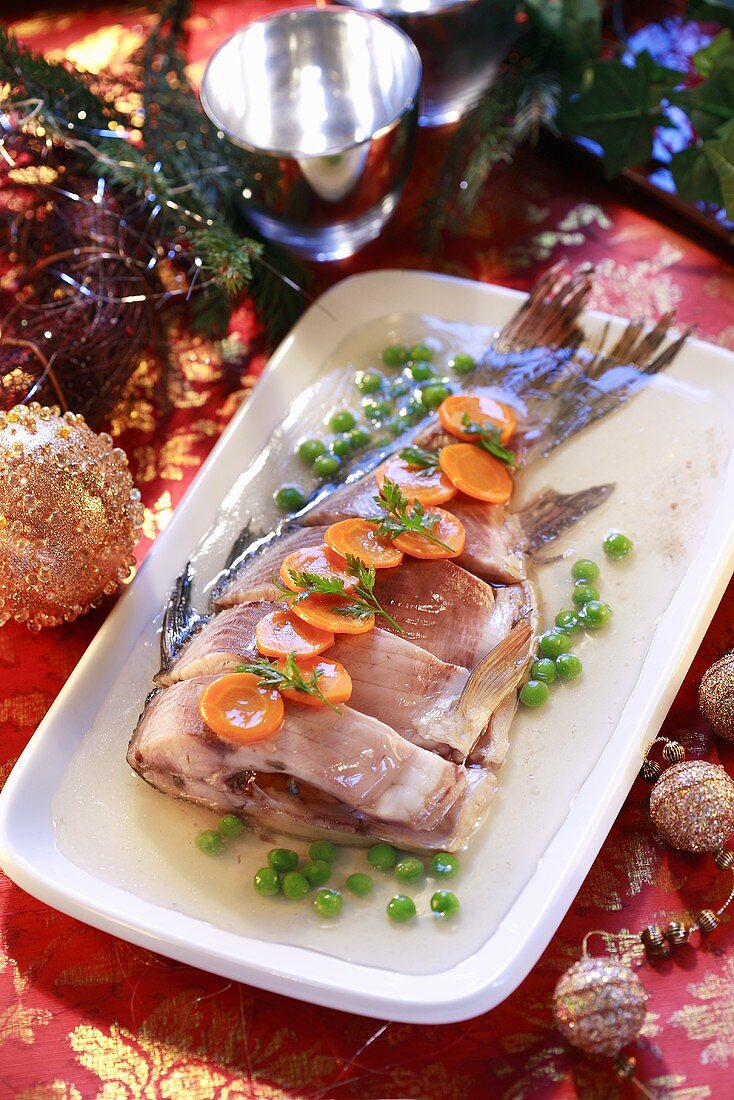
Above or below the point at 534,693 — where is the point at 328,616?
above

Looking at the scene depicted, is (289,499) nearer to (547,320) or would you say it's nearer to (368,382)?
(368,382)

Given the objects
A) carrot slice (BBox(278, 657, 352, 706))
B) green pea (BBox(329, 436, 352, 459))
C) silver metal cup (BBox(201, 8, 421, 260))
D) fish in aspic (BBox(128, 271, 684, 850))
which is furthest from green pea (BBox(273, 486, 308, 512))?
silver metal cup (BBox(201, 8, 421, 260))

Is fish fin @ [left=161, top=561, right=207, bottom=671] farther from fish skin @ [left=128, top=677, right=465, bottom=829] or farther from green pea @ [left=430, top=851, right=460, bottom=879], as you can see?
green pea @ [left=430, top=851, right=460, bottom=879]

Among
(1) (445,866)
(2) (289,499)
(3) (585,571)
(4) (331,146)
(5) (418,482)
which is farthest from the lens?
(4) (331,146)

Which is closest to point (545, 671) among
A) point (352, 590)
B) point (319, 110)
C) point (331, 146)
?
point (352, 590)

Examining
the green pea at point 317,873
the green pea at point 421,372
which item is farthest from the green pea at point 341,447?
the green pea at point 317,873

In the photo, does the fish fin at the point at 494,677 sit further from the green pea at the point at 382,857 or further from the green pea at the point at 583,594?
the green pea at the point at 382,857

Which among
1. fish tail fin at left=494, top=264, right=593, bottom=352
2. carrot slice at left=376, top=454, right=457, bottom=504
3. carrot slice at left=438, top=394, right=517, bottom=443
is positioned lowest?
carrot slice at left=376, top=454, right=457, bottom=504
